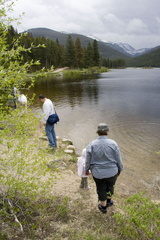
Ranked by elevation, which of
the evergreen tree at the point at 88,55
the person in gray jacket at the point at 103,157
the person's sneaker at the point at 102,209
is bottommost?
the person's sneaker at the point at 102,209

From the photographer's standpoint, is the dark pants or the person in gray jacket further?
the dark pants

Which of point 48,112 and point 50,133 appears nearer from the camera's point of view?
point 48,112

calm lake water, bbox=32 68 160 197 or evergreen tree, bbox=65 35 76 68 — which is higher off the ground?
evergreen tree, bbox=65 35 76 68

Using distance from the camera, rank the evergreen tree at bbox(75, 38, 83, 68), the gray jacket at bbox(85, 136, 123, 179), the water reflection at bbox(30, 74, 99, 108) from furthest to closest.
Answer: the evergreen tree at bbox(75, 38, 83, 68) → the water reflection at bbox(30, 74, 99, 108) → the gray jacket at bbox(85, 136, 123, 179)

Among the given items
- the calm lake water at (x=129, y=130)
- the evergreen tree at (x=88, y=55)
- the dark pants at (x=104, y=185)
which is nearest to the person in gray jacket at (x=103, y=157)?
the dark pants at (x=104, y=185)

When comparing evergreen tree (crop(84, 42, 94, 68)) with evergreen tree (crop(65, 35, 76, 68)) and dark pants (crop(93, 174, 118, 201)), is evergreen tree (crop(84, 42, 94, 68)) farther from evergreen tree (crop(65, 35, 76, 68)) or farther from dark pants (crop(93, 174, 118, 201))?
dark pants (crop(93, 174, 118, 201))

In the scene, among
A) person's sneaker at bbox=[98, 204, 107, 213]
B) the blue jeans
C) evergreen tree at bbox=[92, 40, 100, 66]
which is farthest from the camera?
evergreen tree at bbox=[92, 40, 100, 66]

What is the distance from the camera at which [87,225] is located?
3.53m

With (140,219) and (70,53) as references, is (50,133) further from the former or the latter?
(70,53)

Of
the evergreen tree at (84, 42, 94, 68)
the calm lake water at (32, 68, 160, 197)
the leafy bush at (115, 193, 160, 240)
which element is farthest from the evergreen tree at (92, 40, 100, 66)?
the leafy bush at (115, 193, 160, 240)

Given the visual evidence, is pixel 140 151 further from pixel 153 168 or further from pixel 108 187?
pixel 108 187

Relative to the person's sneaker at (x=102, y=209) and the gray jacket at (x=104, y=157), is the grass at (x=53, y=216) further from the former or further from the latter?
the gray jacket at (x=104, y=157)

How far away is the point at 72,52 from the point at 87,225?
249ft

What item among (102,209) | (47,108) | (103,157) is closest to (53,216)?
(102,209)
